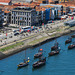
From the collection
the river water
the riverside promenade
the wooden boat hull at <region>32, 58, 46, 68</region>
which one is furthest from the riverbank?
the wooden boat hull at <region>32, 58, 46, 68</region>

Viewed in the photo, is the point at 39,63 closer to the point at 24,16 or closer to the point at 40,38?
the point at 40,38

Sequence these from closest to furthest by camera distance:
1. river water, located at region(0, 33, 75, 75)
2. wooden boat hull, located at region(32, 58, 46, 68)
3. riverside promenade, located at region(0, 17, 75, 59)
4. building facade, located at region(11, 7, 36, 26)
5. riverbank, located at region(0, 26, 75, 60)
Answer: river water, located at region(0, 33, 75, 75)
wooden boat hull, located at region(32, 58, 46, 68)
riverbank, located at region(0, 26, 75, 60)
riverside promenade, located at region(0, 17, 75, 59)
building facade, located at region(11, 7, 36, 26)

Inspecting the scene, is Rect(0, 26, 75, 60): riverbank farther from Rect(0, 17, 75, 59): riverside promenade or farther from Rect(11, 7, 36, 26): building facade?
Rect(11, 7, 36, 26): building facade

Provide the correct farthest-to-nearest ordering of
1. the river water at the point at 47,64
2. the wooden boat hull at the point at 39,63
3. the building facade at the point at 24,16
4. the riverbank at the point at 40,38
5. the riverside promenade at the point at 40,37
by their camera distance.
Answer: the building facade at the point at 24,16 → the riverside promenade at the point at 40,37 → the riverbank at the point at 40,38 → the wooden boat hull at the point at 39,63 → the river water at the point at 47,64

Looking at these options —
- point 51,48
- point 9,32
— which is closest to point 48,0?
point 9,32

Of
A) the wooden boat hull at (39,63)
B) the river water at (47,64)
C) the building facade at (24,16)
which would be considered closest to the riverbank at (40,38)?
the river water at (47,64)

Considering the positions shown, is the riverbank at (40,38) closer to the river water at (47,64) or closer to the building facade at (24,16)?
the river water at (47,64)

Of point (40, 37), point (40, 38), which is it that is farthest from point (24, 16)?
point (40, 38)

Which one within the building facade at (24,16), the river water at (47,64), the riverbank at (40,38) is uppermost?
the building facade at (24,16)
